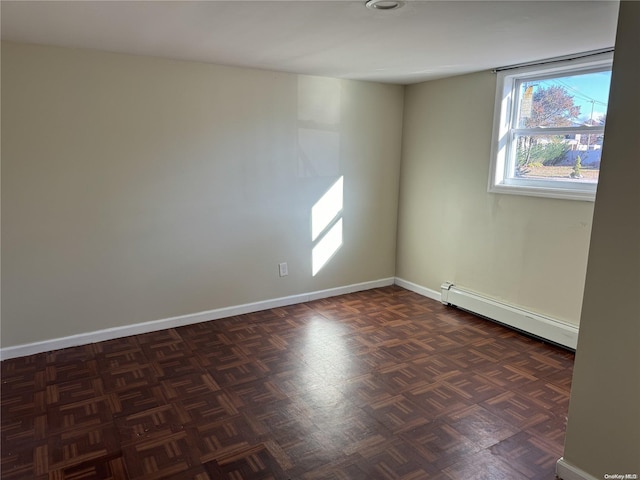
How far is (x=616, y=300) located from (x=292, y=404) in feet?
5.51

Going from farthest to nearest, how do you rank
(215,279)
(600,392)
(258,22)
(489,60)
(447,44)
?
(215,279) → (489,60) → (447,44) → (258,22) → (600,392)

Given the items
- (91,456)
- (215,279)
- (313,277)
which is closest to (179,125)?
(215,279)

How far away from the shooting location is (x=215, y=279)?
12.2 ft

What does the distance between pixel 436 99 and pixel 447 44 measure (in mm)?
1456

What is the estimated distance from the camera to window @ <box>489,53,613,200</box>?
3.07 m

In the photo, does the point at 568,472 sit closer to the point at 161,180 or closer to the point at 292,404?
the point at 292,404

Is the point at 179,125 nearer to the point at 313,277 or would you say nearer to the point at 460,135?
the point at 313,277

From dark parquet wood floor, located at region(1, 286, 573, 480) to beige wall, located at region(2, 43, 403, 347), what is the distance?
15.5 inches

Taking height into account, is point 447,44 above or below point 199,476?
above

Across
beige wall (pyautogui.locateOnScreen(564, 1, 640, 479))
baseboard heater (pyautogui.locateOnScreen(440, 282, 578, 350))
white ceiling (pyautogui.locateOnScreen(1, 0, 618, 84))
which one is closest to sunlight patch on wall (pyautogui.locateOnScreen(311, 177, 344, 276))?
baseboard heater (pyautogui.locateOnScreen(440, 282, 578, 350))

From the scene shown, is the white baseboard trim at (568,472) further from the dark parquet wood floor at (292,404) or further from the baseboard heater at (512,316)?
the baseboard heater at (512,316)

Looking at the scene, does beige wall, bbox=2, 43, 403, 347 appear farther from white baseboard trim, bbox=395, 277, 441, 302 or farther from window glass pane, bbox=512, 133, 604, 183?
window glass pane, bbox=512, 133, 604, 183

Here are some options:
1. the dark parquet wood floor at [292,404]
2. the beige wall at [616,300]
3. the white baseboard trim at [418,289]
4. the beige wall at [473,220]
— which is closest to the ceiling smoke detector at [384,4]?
the beige wall at [616,300]

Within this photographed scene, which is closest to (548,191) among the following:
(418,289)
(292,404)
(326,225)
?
(418,289)
